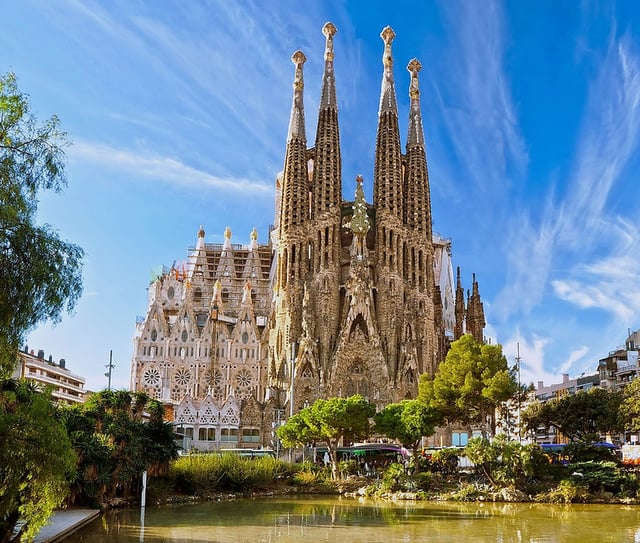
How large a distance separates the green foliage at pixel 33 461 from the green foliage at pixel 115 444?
11051 millimetres

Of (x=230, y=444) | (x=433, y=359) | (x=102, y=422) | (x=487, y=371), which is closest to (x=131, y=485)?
(x=102, y=422)

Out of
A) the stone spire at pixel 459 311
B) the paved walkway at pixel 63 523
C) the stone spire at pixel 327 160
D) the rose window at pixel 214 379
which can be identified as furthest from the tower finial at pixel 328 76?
the paved walkway at pixel 63 523

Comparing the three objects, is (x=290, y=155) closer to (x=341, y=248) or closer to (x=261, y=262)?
(x=341, y=248)

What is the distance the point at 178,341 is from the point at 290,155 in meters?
20.8

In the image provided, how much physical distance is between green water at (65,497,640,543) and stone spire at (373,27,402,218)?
125ft

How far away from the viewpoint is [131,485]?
29.9 m

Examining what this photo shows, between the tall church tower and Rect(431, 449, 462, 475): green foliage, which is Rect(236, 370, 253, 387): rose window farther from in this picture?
Rect(431, 449, 462, 475): green foliage

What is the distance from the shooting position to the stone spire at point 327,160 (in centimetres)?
6575

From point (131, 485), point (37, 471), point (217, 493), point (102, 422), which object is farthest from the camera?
point (217, 493)

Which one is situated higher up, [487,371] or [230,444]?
[487,371]

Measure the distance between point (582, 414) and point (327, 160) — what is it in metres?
35.7

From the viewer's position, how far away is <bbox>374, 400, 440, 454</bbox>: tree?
A: 129 feet

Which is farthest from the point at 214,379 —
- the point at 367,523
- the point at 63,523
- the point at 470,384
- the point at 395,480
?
the point at 63,523

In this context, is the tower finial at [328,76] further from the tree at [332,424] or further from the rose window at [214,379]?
the tree at [332,424]
